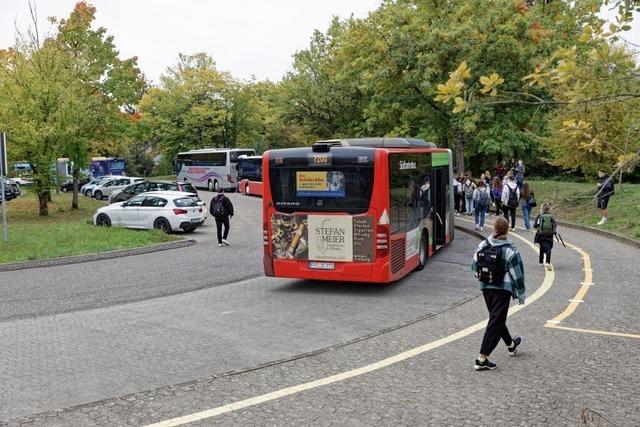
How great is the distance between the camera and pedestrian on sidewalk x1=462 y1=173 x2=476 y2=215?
26969 millimetres

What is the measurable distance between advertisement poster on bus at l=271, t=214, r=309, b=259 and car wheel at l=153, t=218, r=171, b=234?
11.2 metres

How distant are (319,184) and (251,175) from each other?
3435cm

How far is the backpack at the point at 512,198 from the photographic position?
20.5 m

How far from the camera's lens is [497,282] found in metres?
7.55

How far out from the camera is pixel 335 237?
479 inches

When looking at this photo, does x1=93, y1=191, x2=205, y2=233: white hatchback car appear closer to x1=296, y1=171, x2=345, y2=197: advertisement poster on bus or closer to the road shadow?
the road shadow

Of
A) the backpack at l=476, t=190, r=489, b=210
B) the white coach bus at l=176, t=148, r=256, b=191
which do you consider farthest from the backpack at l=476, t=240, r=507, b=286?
the white coach bus at l=176, t=148, r=256, b=191

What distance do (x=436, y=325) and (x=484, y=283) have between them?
2.25 metres

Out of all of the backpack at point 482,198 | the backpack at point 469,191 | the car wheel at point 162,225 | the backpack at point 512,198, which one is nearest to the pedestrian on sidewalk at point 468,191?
the backpack at point 469,191

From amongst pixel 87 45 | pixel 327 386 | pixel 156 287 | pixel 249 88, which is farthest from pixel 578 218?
pixel 249 88

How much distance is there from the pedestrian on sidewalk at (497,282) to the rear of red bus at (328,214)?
173 inches

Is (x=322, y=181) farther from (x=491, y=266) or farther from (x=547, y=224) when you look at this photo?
(x=491, y=266)

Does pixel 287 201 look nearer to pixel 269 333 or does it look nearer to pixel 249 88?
pixel 269 333

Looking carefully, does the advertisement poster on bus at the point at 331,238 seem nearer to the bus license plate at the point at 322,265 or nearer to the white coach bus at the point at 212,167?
the bus license plate at the point at 322,265
